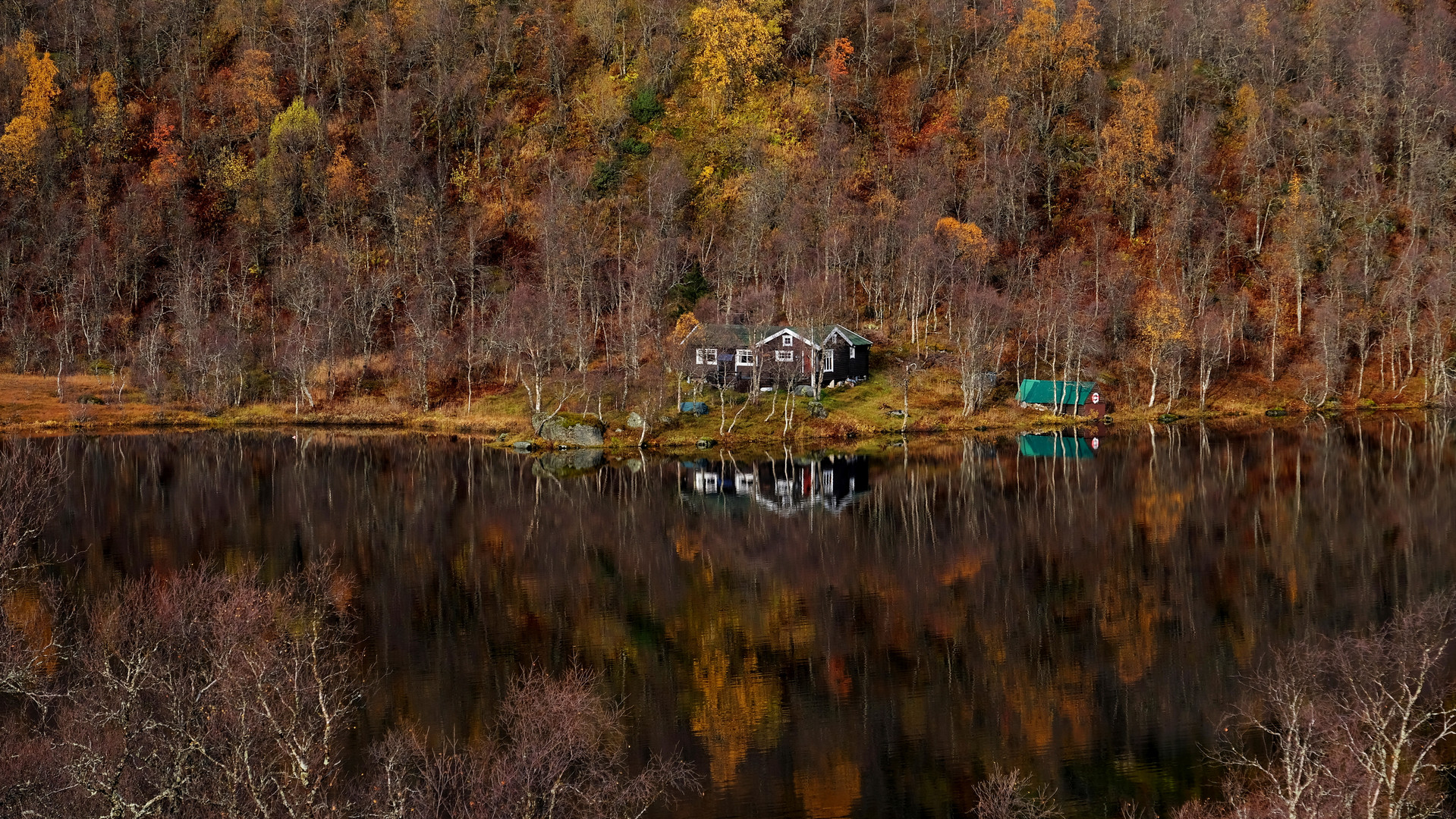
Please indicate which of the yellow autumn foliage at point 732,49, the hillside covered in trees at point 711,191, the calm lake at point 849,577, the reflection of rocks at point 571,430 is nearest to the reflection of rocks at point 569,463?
the calm lake at point 849,577

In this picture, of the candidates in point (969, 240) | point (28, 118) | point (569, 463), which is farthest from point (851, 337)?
point (28, 118)

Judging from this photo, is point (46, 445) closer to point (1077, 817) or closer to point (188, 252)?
point (188, 252)

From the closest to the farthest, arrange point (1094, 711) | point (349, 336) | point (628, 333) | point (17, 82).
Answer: point (1094, 711) < point (628, 333) < point (349, 336) < point (17, 82)

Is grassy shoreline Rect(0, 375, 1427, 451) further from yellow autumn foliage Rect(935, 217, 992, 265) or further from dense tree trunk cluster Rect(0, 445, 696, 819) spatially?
dense tree trunk cluster Rect(0, 445, 696, 819)

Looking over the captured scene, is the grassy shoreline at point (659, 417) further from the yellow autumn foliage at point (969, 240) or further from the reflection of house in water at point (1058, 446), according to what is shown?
the yellow autumn foliage at point (969, 240)

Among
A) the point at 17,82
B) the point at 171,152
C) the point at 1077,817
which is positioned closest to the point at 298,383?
the point at 171,152

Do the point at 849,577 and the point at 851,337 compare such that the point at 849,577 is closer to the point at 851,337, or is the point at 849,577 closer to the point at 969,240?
the point at 851,337
